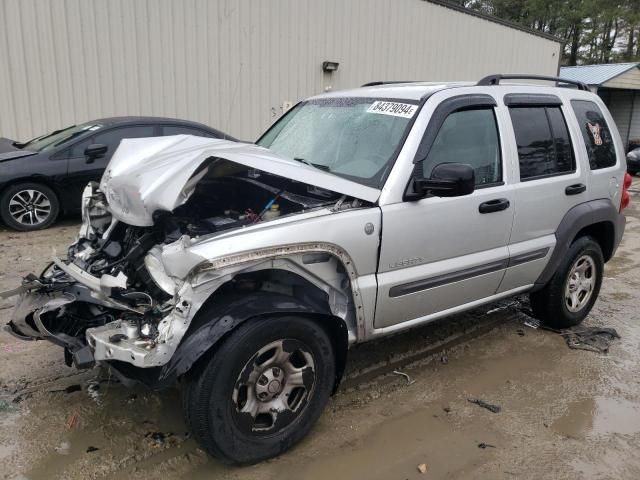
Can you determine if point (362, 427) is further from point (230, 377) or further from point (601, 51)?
point (601, 51)

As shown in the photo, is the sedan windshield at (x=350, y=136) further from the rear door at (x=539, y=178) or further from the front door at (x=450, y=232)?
the rear door at (x=539, y=178)

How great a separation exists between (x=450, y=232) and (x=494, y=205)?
1.40ft

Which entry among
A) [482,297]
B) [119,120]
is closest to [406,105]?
[482,297]

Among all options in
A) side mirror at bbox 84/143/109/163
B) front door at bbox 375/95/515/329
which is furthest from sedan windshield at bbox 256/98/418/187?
side mirror at bbox 84/143/109/163

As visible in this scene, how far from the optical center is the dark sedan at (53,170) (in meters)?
7.25

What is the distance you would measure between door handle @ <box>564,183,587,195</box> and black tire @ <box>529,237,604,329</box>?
1.47 ft

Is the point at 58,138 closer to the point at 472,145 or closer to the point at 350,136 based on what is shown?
the point at 350,136

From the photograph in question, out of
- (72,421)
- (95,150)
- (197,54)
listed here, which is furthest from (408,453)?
(197,54)

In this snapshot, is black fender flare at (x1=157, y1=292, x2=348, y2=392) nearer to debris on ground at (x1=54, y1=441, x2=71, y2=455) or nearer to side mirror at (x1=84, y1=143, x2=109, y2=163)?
debris on ground at (x1=54, y1=441, x2=71, y2=455)

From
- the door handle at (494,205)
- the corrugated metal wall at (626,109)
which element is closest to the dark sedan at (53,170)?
the door handle at (494,205)

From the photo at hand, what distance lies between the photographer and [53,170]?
24.4 feet

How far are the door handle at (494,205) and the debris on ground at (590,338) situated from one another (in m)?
1.58

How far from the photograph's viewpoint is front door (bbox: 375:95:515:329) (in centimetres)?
320

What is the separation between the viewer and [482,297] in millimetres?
3869
